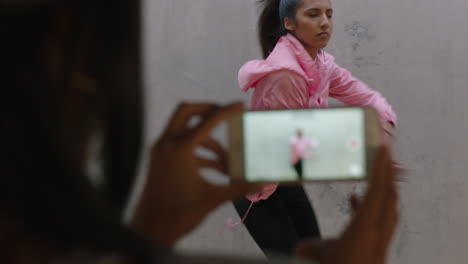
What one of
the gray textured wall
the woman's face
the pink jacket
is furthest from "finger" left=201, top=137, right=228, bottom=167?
the gray textured wall

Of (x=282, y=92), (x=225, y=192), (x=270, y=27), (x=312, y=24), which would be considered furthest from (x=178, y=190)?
(x=270, y=27)

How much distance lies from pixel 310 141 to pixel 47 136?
1.51ft

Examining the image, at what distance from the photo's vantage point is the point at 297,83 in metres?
1.51

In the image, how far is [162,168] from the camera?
0.57 meters

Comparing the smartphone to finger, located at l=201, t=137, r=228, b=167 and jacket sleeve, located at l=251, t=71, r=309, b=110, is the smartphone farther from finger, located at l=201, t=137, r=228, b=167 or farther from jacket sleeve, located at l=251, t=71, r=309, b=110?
jacket sleeve, located at l=251, t=71, r=309, b=110

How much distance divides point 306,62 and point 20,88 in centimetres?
129

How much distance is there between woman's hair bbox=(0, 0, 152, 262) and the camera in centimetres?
37

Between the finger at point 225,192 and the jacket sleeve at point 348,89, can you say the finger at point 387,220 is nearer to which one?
the finger at point 225,192

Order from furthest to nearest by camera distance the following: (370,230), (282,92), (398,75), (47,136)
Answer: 1. (398,75)
2. (282,92)
3. (370,230)
4. (47,136)

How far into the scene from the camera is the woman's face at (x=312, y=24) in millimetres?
1652

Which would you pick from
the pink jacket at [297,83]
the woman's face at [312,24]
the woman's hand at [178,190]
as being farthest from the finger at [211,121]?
the woman's face at [312,24]

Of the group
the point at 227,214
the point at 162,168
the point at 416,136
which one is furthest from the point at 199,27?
the point at 162,168

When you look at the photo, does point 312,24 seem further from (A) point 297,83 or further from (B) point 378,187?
(B) point 378,187

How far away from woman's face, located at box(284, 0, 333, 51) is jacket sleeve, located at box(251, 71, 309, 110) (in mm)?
174
